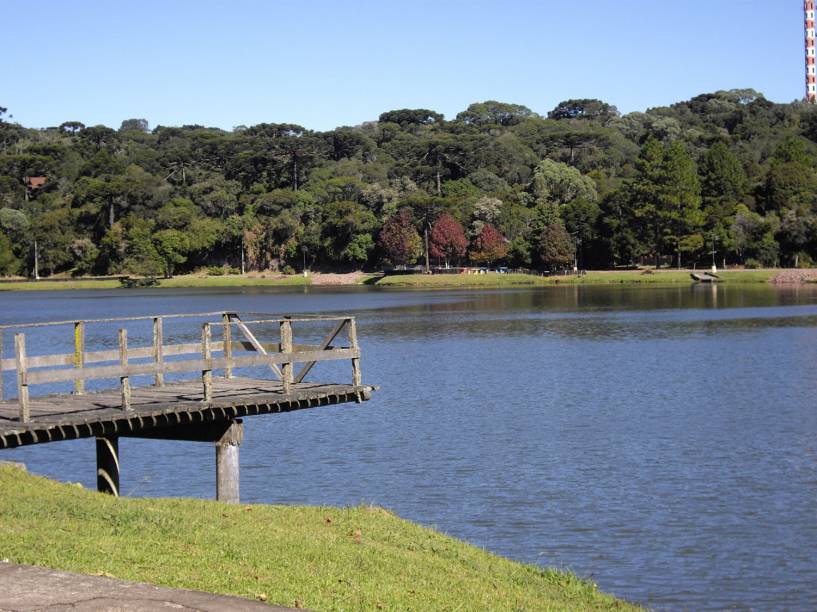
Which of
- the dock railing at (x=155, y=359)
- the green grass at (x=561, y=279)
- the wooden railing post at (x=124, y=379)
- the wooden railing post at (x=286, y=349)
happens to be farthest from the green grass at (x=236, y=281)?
the wooden railing post at (x=124, y=379)

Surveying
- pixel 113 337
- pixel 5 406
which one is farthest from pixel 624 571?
pixel 113 337

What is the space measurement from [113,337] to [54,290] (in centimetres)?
10825

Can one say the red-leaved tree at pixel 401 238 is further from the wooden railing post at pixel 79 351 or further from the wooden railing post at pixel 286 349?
the wooden railing post at pixel 286 349

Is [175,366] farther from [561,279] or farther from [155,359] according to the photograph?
[561,279]

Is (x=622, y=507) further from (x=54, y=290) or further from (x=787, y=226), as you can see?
(x=54, y=290)

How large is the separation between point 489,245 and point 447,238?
6.64m

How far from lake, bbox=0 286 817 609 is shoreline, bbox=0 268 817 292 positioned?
83711 millimetres

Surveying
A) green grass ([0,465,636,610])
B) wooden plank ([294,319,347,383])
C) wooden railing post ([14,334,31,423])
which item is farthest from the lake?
wooden railing post ([14,334,31,423])

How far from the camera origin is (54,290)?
181 m

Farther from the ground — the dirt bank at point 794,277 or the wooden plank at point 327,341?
the wooden plank at point 327,341

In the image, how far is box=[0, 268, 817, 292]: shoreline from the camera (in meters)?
144

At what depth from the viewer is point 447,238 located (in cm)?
17162

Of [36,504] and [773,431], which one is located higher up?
[36,504]

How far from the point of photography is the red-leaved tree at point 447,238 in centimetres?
17100
